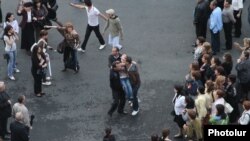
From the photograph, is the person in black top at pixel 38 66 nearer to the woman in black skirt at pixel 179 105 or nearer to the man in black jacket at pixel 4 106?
the man in black jacket at pixel 4 106

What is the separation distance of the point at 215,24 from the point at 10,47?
5.72 metres

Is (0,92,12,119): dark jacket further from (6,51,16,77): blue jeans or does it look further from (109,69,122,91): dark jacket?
(6,51,16,77): blue jeans

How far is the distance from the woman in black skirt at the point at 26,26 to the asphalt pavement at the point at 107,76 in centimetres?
30

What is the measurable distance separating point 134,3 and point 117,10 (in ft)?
2.61

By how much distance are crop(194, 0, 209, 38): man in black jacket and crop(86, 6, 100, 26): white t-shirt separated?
112 inches

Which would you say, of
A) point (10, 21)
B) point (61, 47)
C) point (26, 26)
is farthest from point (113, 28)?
point (10, 21)

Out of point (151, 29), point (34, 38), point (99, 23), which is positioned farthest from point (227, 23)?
point (34, 38)

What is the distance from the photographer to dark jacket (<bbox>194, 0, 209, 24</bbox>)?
66.5ft

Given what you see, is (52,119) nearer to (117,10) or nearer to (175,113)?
(175,113)

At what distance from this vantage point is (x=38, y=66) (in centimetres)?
1803

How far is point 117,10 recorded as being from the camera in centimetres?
2298

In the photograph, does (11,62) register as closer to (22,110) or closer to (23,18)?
(23,18)

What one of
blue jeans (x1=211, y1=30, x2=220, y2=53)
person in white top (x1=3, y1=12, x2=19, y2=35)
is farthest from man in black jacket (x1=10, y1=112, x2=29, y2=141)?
blue jeans (x1=211, y1=30, x2=220, y2=53)

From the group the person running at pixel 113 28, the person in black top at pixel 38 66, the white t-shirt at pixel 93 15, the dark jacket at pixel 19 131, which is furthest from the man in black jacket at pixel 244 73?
the dark jacket at pixel 19 131
